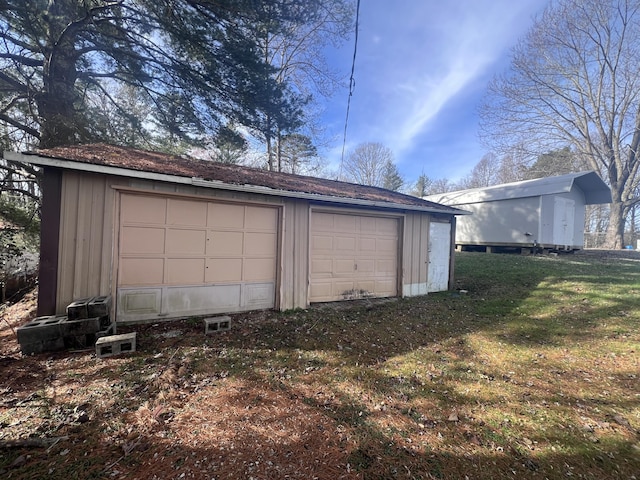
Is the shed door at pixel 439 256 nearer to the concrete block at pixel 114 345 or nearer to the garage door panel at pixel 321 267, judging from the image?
the garage door panel at pixel 321 267

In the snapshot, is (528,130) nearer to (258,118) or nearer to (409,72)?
(409,72)

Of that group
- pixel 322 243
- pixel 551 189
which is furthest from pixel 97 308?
pixel 551 189

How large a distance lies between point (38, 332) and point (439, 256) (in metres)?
8.93

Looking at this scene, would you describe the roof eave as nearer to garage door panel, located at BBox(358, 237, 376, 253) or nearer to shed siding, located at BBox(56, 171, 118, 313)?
Result: shed siding, located at BBox(56, 171, 118, 313)

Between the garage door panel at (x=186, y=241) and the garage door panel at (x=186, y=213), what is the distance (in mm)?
159

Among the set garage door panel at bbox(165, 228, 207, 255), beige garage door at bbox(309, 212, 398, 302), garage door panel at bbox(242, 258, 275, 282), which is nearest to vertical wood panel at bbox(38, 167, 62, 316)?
garage door panel at bbox(165, 228, 207, 255)

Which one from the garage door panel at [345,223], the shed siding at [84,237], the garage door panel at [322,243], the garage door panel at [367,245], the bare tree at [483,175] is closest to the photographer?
the shed siding at [84,237]

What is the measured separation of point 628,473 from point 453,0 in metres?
8.94

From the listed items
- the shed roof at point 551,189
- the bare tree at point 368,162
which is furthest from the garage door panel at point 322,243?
the bare tree at point 368,162

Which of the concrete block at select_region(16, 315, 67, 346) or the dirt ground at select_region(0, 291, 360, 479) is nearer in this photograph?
the dirt ground at select_region(0, 291, 360, 479)

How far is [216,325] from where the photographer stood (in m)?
4.76

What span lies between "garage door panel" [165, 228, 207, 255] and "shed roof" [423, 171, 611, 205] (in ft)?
45.8

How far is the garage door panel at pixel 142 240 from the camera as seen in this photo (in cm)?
482

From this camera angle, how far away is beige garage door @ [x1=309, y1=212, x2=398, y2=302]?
6715 millimetres
